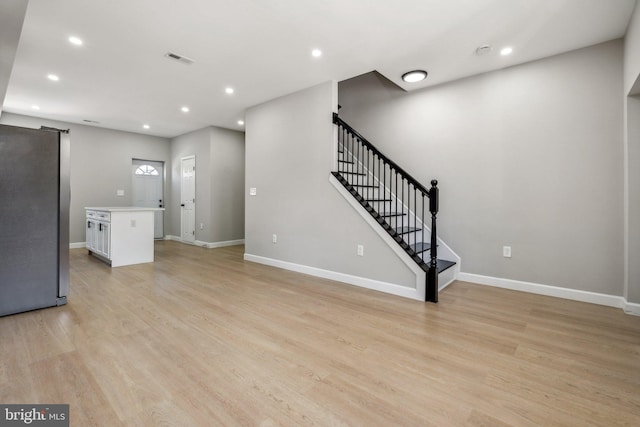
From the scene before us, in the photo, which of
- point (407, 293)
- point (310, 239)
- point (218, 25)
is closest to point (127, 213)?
point (310, 239)

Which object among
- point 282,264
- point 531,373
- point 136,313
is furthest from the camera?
point 282,264

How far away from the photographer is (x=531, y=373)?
1.86 m

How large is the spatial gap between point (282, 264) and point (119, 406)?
Result: 3.30m

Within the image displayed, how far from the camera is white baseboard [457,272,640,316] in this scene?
9.71 feet

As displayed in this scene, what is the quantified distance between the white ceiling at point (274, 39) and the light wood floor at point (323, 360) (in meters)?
2.75

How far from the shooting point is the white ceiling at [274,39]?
8.51ft

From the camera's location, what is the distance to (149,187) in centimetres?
777

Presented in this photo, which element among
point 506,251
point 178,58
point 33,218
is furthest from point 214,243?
point 506,251

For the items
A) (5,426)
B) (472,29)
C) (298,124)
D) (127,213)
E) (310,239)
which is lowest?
(5,426)

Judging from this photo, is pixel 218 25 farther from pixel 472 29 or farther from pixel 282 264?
pixel 282 264

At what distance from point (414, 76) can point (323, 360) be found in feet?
12.0

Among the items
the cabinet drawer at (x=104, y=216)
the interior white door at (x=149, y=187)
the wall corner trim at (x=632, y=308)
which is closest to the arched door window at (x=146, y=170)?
the interior white door at (x=149, y=187)

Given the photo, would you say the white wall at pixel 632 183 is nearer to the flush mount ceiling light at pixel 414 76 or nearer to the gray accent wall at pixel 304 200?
the flush mount ceiling light at pixel 414 76

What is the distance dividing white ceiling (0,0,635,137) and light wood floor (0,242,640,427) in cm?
275
